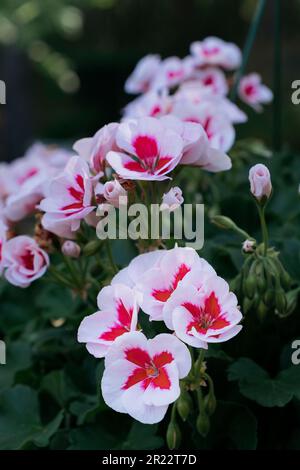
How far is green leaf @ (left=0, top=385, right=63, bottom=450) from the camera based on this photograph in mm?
1062

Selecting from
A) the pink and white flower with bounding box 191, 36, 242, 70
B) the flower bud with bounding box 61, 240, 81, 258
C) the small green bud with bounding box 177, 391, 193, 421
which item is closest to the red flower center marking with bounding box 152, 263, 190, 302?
the small green bud with bounding box 177, 391, 193, 421

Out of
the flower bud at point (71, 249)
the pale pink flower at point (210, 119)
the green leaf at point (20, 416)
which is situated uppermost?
the pale pink flower at point (210, 119)

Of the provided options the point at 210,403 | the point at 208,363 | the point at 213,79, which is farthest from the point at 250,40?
the point at 210,403

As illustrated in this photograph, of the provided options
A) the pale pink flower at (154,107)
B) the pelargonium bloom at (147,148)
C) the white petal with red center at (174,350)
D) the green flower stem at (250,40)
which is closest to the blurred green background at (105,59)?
the green flower stem at (250,40)

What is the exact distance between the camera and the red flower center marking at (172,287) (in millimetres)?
815

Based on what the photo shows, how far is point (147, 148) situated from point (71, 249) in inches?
7.0

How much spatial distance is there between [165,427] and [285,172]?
0.71 meters

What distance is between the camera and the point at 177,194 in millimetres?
881

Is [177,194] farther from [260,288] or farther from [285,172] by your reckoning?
[285,172]

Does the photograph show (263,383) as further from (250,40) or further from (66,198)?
(250,40)

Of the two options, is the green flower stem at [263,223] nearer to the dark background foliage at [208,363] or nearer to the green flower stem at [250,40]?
the dark background foliage at [208,363]

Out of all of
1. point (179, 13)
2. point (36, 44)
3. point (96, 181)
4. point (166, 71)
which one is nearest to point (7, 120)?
point (36, 44)

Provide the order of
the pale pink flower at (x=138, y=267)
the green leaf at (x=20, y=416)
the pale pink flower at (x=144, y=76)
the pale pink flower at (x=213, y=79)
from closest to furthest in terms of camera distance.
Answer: the pale pink flower at (x=138, y=267) → the green leaf at (x=20, y=416) → the pale pink flower at (x=213, y=79) → the pale pink flower at (x=144, y=76)

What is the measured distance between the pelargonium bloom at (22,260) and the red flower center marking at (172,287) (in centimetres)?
25
